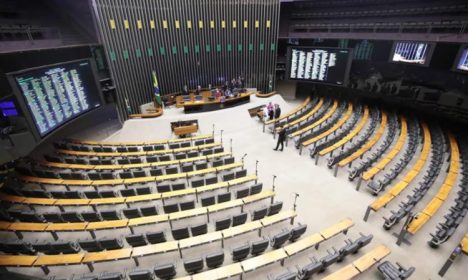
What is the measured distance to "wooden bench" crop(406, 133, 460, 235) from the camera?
596cm

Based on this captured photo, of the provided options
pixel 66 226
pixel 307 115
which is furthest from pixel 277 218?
pixel 307 115

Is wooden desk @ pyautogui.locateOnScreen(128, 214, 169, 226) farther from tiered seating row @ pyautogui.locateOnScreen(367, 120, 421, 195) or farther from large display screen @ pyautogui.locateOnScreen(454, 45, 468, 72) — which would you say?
large display screen @ pyautogui.locateOnScreen(454, 45, 468, 72)

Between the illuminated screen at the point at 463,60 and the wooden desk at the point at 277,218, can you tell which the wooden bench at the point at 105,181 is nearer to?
the wooden desk at the point at 277,218

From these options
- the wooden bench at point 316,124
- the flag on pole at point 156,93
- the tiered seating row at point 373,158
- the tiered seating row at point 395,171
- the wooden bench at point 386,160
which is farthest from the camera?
the flag on pole at point 156,93

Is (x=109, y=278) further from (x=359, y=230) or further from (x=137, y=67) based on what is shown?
(x=137, y=67)

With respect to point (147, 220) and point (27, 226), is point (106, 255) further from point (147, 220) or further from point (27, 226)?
point (27, 226)

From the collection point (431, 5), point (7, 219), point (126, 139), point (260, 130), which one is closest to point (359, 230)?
point (260, 130)

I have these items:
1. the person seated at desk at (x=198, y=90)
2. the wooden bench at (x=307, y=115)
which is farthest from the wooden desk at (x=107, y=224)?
the person seated at desk at (x=198, y=90)

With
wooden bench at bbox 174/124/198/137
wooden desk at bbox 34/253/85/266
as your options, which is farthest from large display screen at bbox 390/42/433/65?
wooden desk at bbox 34/253/85/266

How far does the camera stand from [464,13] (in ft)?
33.9

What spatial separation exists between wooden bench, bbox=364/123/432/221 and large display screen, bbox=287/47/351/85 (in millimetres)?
5772

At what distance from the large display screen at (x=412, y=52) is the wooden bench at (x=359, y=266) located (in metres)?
12.1

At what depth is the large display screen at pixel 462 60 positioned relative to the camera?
10.7 meters

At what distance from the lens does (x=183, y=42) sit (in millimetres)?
15148
